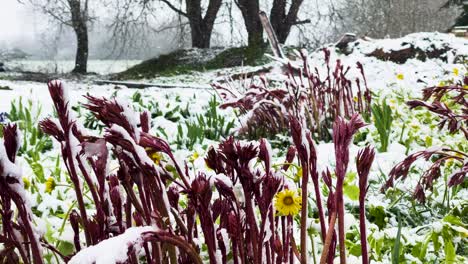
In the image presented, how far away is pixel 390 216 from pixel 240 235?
1.35 m

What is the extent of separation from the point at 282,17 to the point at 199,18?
11.0 ft

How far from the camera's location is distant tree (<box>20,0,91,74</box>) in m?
20.7

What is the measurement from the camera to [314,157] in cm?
80

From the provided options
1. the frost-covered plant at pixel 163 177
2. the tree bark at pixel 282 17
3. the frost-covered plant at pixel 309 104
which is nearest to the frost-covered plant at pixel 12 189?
the frost-covered plant at pixel 163 177

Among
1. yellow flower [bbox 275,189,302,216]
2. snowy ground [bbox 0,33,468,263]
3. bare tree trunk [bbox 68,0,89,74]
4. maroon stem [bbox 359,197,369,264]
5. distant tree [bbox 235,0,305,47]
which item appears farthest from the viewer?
bare tree trunk [bbox 68,0,89,74]

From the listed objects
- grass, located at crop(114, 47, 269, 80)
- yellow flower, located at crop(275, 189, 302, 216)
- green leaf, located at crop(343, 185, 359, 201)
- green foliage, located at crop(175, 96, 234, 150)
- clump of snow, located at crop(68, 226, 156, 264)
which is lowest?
green foliage, located at crop(175, 96, 234, 150)

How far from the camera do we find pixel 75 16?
70.2 ft

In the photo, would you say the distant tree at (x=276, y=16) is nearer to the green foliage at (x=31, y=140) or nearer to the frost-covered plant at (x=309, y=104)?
the green foliage at (x=31, y=140)

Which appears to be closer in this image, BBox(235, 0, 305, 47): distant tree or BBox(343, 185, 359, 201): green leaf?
BBox(343, 185, 359, 201): green leaf

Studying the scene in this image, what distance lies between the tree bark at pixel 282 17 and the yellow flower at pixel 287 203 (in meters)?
20.0

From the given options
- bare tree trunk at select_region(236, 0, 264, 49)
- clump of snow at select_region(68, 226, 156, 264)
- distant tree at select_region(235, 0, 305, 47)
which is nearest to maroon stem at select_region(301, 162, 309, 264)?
clump of snow at select_region(68, 226, 156, 264)

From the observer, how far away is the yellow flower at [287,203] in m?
0.95

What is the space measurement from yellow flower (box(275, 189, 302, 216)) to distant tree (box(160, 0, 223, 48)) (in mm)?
20294

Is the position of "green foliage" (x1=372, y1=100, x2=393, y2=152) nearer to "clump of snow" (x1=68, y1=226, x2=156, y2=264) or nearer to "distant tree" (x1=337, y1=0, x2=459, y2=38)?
"clump of snow" (x1=68, y1=226, x2=156, y2=264)
